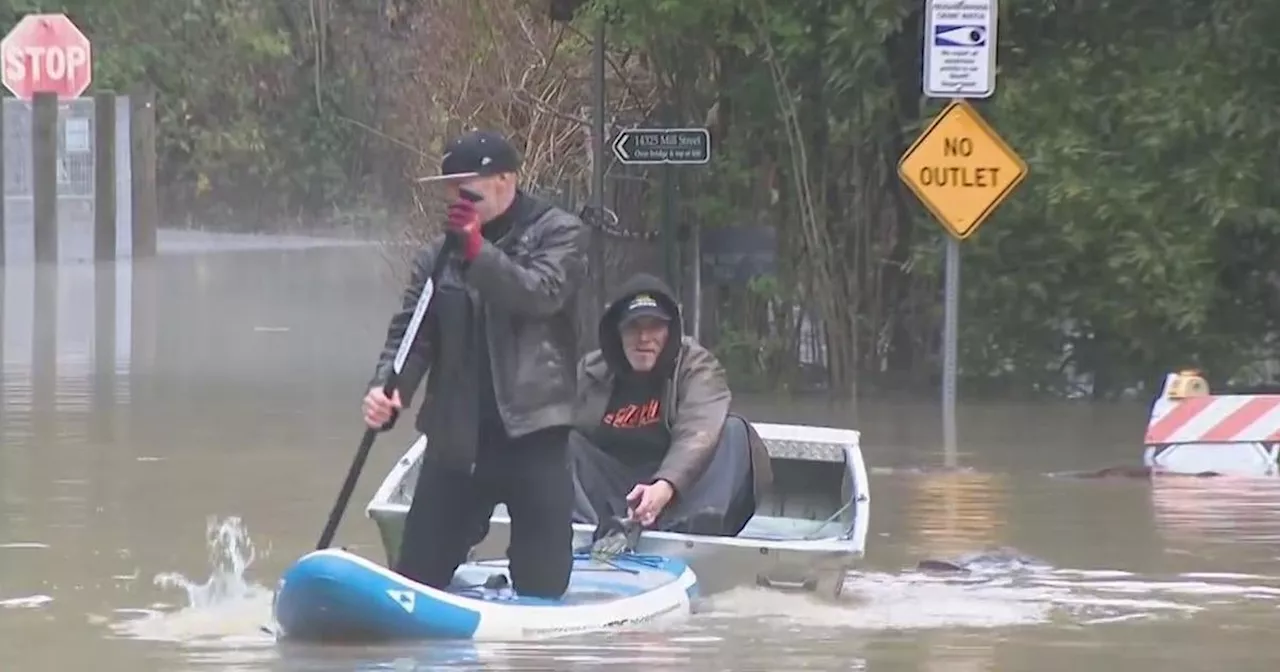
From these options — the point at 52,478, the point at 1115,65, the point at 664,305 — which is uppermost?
the point at 1115,65

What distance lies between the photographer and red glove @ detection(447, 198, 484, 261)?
8.81m

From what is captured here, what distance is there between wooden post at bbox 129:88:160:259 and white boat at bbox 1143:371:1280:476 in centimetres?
2705

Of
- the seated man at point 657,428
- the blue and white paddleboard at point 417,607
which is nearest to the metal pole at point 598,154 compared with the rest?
the seated man at point 657,428

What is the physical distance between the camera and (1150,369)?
739 inches

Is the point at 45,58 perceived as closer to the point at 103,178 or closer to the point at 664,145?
the point at 103,178

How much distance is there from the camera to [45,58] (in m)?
40.3

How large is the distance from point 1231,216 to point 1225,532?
5.40 meters

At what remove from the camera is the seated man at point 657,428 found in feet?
35.3

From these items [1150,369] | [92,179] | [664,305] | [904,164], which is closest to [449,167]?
[664,305]

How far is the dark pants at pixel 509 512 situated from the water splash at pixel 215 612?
66 cm

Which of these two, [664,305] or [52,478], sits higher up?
[664,305]

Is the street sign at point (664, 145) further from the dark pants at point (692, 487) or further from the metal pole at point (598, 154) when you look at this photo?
the dark pants at point (692, 487)

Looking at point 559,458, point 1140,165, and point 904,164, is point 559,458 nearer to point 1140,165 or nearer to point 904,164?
point 904,164

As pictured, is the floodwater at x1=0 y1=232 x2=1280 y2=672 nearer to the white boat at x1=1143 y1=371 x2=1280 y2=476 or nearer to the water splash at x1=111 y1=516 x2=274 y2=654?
the water splash at x1=111 y1=516 x2=274 y2=654
